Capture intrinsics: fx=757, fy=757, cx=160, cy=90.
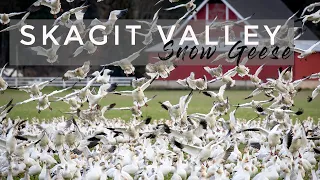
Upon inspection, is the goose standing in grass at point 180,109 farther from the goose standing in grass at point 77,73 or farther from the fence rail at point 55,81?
the fence rail at point 55,81

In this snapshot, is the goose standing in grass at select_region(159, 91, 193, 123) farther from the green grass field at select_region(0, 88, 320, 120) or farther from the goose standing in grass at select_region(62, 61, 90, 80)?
the green grass field at select_region(0, 88, 320, 120)

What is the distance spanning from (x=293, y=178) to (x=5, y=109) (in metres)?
2.57

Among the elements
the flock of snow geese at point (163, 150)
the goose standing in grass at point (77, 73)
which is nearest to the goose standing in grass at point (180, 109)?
the flock of snow geese at point (163, 150)

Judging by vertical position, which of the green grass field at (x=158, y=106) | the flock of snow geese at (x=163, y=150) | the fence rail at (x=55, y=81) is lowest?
the fence rail at (x=55, y=81)

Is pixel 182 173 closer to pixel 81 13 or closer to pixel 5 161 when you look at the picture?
pixel 5 161

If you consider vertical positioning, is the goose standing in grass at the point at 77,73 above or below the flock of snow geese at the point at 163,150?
above

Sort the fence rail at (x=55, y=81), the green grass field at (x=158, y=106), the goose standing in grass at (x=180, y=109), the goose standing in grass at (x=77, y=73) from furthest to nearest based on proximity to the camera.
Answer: the fence rail at (x=55, y=81), the green grass field at (x=158, y=106), the goose standing in grass at (x=77, y=73), the goose standing in grass at (x=180, y=109)

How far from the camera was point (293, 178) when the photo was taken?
6.27 m

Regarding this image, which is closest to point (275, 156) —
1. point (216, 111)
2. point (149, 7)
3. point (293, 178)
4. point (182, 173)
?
point (293, 178)

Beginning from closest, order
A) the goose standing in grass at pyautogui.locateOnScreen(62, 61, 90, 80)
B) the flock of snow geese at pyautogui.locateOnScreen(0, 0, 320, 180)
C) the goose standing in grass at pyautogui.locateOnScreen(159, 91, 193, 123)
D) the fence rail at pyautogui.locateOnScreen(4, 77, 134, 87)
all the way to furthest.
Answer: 1. the flock of snow geese at pyautogui.locateOnScreen(0, 0, 320, 180)
2. the goose standing in grass at pyautogui.locateOnScreen(159, 91, 193, 123)
3. the goose standing in grass at pyautogui.locateOnScreen(62, 61, 90, 80)
4. the fence rail at pyautogui.locateOnScreen(4, 77, 134, 87)

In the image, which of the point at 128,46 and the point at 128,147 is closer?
the point at 128,147

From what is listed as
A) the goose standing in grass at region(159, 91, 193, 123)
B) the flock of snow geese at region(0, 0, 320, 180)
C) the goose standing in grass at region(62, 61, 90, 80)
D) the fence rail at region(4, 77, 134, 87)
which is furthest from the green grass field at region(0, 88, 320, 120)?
the goose standing in grass at region(159, 91, 193, 123)

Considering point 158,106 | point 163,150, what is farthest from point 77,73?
point 158,106

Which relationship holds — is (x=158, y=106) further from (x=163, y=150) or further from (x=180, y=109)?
(x=180, y=109)
